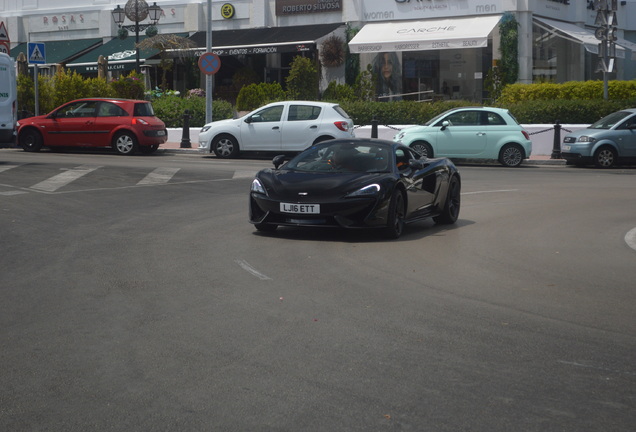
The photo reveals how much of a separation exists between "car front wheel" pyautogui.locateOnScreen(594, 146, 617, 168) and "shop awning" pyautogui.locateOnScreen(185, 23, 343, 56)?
18.2 m

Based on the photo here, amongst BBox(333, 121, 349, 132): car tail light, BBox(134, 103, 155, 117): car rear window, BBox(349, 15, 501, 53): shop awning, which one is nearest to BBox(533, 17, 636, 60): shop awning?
BBox(349, 15, 501, 53): shop awning

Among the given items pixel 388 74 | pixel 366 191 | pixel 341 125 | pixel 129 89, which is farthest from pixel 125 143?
pixel 388 74

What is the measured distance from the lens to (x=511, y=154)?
24.7 meters

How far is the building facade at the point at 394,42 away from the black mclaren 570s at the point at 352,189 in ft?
83.3

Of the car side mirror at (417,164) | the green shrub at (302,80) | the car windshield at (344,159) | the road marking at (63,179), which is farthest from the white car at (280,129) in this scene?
the green shrub at (302,80)

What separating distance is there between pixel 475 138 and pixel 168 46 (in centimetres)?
2132

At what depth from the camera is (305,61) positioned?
133ft

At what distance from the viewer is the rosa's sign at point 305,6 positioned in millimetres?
42812

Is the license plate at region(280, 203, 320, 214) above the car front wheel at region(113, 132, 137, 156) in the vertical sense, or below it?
below

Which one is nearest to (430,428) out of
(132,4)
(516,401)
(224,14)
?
(516,401)

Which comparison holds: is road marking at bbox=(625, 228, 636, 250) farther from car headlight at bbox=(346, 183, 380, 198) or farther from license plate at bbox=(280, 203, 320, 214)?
license plate at bbox=(280, 203, 320, 214)

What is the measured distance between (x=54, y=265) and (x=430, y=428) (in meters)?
5.80

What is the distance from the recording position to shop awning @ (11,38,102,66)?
4781cm

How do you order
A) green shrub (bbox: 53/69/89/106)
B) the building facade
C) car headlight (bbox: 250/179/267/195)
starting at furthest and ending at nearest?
the building facade, green shrub (bbox: 53/69/89/106), car headlight (bbox: 250/179/267/195)
